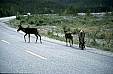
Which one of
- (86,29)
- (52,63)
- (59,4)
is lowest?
(59,4)

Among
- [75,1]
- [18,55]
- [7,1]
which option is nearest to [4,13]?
[7,1]

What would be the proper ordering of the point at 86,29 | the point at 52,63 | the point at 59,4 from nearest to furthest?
1. the point at 52,63
2. the point at 86,29
3. the point at 59,4

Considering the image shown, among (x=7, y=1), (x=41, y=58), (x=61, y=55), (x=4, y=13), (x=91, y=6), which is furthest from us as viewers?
(x=91, y=6)

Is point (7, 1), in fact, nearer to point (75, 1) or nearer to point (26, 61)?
point (75, 1)

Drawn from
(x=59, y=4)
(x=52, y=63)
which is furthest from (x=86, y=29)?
(x=59, y=4)

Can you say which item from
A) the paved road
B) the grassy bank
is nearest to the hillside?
the grassy bank

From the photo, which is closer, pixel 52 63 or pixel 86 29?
pixel 52 63

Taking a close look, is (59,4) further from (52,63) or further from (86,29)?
(52,63)

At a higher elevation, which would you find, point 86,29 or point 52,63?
point 52,63

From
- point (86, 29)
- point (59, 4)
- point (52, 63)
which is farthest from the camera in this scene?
point (59, 4)

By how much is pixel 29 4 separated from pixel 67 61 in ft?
502

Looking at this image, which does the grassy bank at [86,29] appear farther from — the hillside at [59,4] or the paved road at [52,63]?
the hillside at [59,4]

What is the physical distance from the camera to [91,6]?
525ft

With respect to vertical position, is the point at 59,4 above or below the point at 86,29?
below
